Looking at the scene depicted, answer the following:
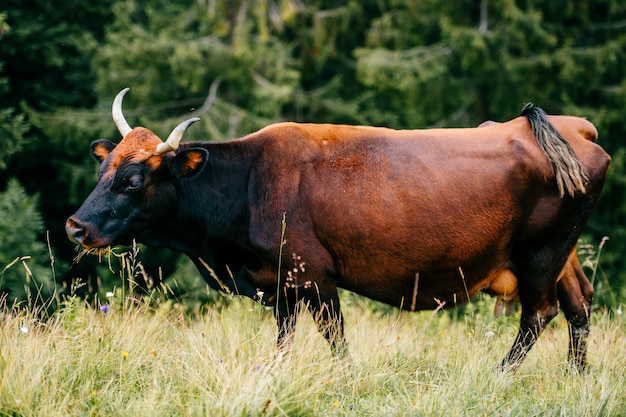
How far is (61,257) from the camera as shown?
17.8m

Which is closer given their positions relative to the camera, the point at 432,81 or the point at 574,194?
the point at 574,194

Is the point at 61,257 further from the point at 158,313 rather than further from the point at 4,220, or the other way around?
the point at 158,313

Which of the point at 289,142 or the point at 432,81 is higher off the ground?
the point at 289,142

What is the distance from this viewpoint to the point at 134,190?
5.89m

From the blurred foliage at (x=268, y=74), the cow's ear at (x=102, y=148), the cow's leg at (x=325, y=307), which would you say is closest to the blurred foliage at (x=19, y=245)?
the blurred foliage at (x=268, y=74)

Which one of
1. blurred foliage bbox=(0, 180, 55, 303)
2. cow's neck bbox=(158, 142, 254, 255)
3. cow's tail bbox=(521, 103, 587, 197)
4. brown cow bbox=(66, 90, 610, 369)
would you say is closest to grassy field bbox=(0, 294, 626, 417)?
brown cow bbox=(66, 90, 610, 369)

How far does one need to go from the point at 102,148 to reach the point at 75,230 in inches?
37.3

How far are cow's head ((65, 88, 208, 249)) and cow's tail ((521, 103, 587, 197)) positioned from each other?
2.45 m

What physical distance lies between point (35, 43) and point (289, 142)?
42.7ft

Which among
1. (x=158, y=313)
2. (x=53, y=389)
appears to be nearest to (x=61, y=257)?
(x=158, y=313)

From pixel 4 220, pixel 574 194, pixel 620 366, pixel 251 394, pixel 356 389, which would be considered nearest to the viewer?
pixel 251 394

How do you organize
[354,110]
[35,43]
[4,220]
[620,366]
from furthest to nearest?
1. [354,110]
2. [35,43]
3. [4,220]
4. [620,366]

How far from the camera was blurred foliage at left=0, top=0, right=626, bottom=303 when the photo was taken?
1702 centimetres

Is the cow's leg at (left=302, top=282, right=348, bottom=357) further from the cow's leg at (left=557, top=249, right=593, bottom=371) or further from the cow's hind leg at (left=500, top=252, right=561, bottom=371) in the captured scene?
the cow's leg at (left=557, top=249, right=593, bottom=371)
